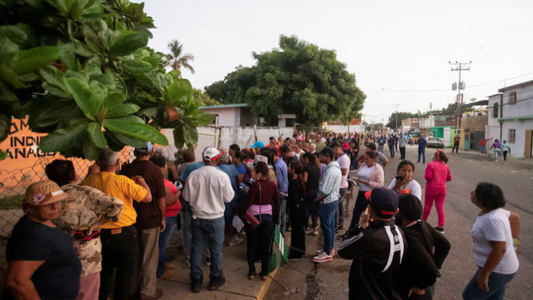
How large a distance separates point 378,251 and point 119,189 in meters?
2.31

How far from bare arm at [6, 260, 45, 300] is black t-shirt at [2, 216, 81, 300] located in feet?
0.12

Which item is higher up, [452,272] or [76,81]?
[76,81]

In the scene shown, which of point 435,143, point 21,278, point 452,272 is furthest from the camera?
point 435,143

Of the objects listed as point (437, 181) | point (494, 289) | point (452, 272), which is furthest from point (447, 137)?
point (494, 289)

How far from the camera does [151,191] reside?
11.1 feet

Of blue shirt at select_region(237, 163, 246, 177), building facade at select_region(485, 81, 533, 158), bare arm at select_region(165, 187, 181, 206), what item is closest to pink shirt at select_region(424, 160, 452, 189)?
blue shirt at select_region(237, 163, 246, 177)

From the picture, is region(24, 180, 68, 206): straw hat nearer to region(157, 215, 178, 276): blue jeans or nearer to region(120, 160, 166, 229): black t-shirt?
region(120, 160, 166, 229): black t-shirt

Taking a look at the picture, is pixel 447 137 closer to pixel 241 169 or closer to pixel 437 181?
pixel 437 181

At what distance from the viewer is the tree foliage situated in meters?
19.6

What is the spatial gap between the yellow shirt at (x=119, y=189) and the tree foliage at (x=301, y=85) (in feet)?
54.7

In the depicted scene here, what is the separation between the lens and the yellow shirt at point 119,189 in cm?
279

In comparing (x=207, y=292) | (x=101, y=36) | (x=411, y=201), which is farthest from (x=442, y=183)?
(x=101, y=36)

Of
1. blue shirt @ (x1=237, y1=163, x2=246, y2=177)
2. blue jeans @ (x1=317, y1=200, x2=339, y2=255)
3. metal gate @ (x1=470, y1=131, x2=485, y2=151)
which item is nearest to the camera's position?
blue jeans @ (x1=317, y1=200, x2=339, y2=255)

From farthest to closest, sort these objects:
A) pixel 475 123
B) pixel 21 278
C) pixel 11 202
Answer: pixel 475 123 < pixel 11 202 < pixel 21 278
